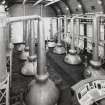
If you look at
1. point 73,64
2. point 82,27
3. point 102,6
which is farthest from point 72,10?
point 73,64

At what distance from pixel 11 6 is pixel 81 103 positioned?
8990 mm

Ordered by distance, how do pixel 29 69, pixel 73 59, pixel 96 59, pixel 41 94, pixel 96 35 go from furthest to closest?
pixel 73 59
pixel 29 69
pixel 96 35
pixel 96 59
pixel 41 94

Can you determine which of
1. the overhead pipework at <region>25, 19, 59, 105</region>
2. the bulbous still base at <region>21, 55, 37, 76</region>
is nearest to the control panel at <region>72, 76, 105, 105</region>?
the overhead pipework at <region>25, 19, 59, 105</region>

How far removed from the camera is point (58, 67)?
4.94 meters

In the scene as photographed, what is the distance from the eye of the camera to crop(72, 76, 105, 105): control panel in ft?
3.39

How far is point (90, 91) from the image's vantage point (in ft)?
3.62

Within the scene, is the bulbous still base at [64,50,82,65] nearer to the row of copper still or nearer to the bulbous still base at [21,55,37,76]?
the bulbous still base at [21,55,37,76]

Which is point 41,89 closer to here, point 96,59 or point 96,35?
point 96,59

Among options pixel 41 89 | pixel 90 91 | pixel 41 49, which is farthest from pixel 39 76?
pixel 90 91

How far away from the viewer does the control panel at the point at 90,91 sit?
103 cm

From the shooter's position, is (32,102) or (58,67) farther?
(58,67)

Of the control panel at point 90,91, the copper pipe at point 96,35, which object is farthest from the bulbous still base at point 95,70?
the control panel at point 90,91

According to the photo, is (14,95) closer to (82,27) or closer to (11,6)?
(82,27)

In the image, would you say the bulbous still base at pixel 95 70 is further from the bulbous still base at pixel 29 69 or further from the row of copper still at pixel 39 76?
the row of copper still at pixel 39 76
